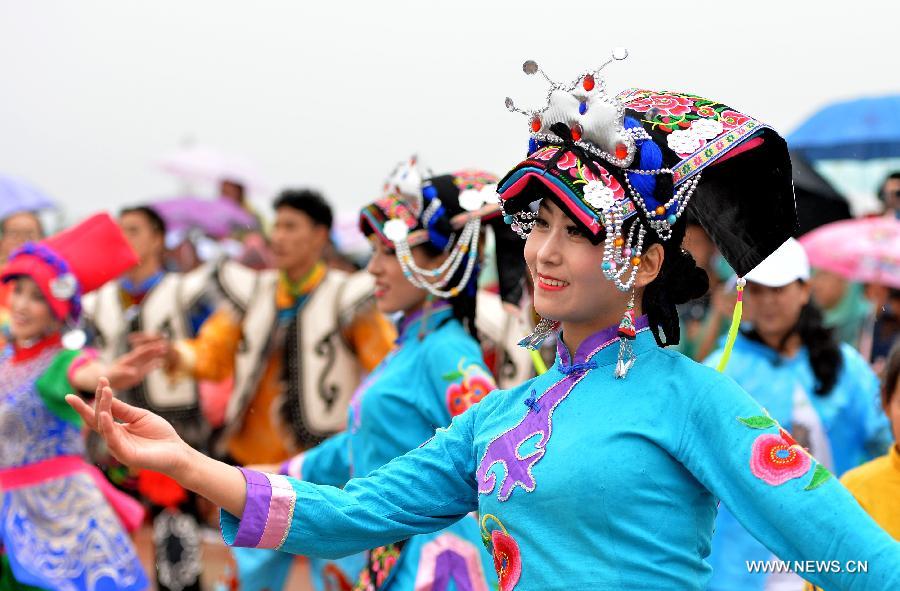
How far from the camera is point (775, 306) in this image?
5.28m

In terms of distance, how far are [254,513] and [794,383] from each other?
3219mm

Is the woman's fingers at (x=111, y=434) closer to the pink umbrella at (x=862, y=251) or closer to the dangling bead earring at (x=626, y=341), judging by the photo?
the dangling bead earring at (x=626, y=341)

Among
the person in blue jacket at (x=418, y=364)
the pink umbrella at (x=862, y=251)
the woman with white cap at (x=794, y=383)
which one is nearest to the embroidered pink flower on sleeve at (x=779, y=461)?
the person in blue jacket at (x=418, y=364)

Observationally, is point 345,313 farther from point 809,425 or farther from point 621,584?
point 621,584

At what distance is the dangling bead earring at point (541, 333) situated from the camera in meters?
2.76

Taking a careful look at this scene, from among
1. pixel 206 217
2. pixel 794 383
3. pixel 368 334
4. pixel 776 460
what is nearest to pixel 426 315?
pixel 794 383

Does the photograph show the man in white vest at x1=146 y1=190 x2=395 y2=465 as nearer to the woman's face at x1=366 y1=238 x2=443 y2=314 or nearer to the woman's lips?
the woman's face at x1=366 y1=238 x2=443 y2=314

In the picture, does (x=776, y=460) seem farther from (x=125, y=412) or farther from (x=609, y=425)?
(x=125, y=412)

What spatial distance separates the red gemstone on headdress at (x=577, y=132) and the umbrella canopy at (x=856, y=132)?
6.40m

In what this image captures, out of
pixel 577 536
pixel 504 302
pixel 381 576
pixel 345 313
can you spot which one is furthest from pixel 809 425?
pixel 577 536

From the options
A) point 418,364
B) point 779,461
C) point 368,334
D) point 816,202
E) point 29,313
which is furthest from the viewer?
point 816,202

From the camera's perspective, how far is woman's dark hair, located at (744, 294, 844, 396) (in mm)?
5234

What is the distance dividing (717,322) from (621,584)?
4.67m

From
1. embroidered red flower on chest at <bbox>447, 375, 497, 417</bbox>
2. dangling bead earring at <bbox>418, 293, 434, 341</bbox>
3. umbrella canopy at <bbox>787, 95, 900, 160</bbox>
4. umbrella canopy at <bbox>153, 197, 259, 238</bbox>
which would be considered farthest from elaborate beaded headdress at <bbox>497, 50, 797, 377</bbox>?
umbrella canopy at <bbox>153, 197, 259, 238</bbox>
